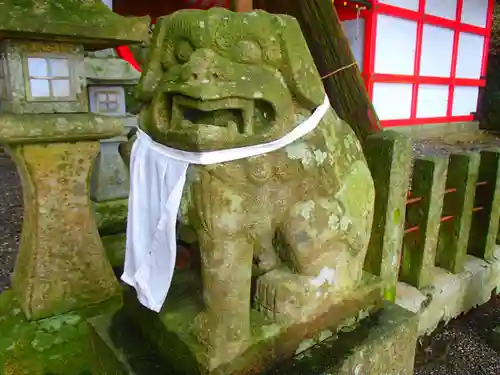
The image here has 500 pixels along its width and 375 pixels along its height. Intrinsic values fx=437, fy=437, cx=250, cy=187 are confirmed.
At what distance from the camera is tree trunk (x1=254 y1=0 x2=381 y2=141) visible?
8.07ft

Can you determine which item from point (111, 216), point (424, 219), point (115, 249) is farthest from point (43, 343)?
point (424, 219)

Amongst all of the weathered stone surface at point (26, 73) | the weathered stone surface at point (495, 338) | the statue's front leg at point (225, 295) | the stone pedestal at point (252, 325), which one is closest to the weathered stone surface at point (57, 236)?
the weathered stone surface at point (26, 73)

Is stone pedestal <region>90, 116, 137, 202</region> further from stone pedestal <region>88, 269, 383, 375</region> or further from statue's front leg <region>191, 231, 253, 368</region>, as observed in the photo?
statue's front leg <region>191, 231, 253, 368</region>

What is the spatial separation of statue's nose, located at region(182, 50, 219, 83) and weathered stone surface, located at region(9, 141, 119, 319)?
87cm

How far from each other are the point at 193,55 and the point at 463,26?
Result: 7.00 metres

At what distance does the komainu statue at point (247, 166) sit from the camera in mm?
972

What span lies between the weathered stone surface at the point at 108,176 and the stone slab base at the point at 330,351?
127 centimetres

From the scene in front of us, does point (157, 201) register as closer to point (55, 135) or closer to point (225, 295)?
point (225, 295)

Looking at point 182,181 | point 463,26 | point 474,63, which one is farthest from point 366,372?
point 474,63

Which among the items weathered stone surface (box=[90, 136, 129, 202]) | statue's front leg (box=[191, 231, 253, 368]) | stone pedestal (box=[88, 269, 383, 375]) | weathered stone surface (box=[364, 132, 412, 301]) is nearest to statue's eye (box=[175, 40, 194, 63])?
statue's front leg (box=[191, 231, 253, 368])

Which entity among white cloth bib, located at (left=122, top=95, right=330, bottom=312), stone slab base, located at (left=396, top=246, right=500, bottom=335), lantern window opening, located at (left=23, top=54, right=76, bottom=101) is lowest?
stone slab base, located at (left=396, top=246, right=500, bottom=335)

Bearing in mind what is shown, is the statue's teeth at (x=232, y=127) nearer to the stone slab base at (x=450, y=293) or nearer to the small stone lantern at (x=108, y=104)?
the stone slab base at (x=450, y=293)

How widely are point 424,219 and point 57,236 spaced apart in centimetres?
162

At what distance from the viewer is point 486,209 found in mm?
2420
